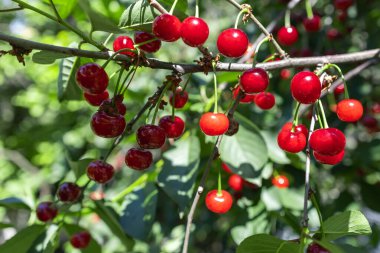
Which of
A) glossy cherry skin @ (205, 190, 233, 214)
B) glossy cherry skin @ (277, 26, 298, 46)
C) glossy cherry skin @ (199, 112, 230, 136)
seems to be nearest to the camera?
glossy cherry skin @ (199, 112, 230, 136)

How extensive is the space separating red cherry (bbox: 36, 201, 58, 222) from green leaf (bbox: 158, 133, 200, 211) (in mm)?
404

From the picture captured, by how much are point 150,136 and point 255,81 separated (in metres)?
0.32

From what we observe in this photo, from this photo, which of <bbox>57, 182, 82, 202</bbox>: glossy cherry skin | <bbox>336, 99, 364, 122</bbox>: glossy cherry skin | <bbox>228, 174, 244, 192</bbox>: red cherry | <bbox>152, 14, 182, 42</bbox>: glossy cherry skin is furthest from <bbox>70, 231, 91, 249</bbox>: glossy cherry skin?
<bbox>336, 99, 364, 122</bbox>: glossy cherry skin

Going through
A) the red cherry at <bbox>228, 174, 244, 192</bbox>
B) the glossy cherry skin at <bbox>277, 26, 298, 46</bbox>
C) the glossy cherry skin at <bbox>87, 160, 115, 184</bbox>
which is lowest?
the glossy cherry skin at <bbox>87, 160, 115, 184</bbox>

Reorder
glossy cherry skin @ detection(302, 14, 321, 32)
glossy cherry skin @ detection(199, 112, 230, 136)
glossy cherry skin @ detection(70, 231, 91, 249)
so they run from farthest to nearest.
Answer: glossy cherry skin @ detection(302, 14, 321, 32) → glossy cherry skin @ detection(70, 231, 91, 249) → glossy cherry skin @ detection(199, 112, 230, 136)

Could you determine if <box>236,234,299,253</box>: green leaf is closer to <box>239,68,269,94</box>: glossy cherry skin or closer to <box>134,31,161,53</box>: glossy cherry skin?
<box>239,68,269,94</box>: glossy cherry skin

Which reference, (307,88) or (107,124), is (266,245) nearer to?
(307,88)

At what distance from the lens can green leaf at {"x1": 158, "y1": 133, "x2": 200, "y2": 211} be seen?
1565mm

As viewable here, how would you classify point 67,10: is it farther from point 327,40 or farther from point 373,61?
point 327,40

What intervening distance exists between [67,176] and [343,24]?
1.83 meters

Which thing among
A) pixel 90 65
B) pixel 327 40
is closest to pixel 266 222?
pixel 90 65

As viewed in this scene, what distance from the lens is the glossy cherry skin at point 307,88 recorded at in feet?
3.70

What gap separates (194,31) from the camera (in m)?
1.16

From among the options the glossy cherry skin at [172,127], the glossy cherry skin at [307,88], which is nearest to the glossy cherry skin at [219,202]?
the glossy cherry skin at [172,127]
